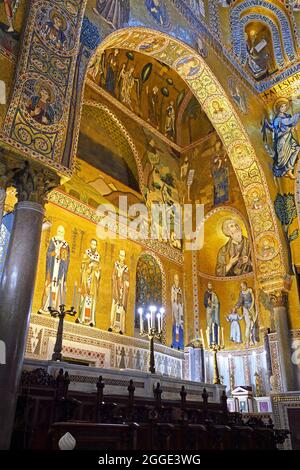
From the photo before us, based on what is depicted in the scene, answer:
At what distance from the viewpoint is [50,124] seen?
5.91 m

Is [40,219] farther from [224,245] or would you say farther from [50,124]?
[224,245]

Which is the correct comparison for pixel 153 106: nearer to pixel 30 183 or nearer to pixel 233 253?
pixel 233 253

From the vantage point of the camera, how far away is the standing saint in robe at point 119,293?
35.3 feet

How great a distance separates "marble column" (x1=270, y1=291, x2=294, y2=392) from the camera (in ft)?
32.9

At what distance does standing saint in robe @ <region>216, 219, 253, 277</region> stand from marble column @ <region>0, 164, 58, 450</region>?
30.7 ft

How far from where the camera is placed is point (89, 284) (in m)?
10.4

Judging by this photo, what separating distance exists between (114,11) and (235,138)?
523cm

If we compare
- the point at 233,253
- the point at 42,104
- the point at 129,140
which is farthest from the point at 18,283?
the point at 233,253

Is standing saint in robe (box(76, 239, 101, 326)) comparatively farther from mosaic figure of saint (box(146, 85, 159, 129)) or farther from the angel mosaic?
the angel mosaic

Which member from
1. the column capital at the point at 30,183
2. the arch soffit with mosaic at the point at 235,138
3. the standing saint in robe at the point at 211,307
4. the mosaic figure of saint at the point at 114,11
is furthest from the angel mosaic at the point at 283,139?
the column capital at the point at 30,183

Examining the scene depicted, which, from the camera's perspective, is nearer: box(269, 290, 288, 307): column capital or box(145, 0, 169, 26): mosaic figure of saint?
box(145, 0, 169, 26): mosaic figure of saint

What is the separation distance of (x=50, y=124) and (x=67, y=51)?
1442 mm

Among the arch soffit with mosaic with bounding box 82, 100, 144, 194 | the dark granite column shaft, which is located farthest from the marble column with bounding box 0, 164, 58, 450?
the arch soffit with mosaic with bounding box 82, 100, 144, 194

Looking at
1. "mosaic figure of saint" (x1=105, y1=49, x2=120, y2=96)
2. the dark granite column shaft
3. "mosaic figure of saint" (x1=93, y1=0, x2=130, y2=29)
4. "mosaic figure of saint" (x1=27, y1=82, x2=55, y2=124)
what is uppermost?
"mosaic figure of saint" (x1=105, y1=49, x2=120, y2=96)
